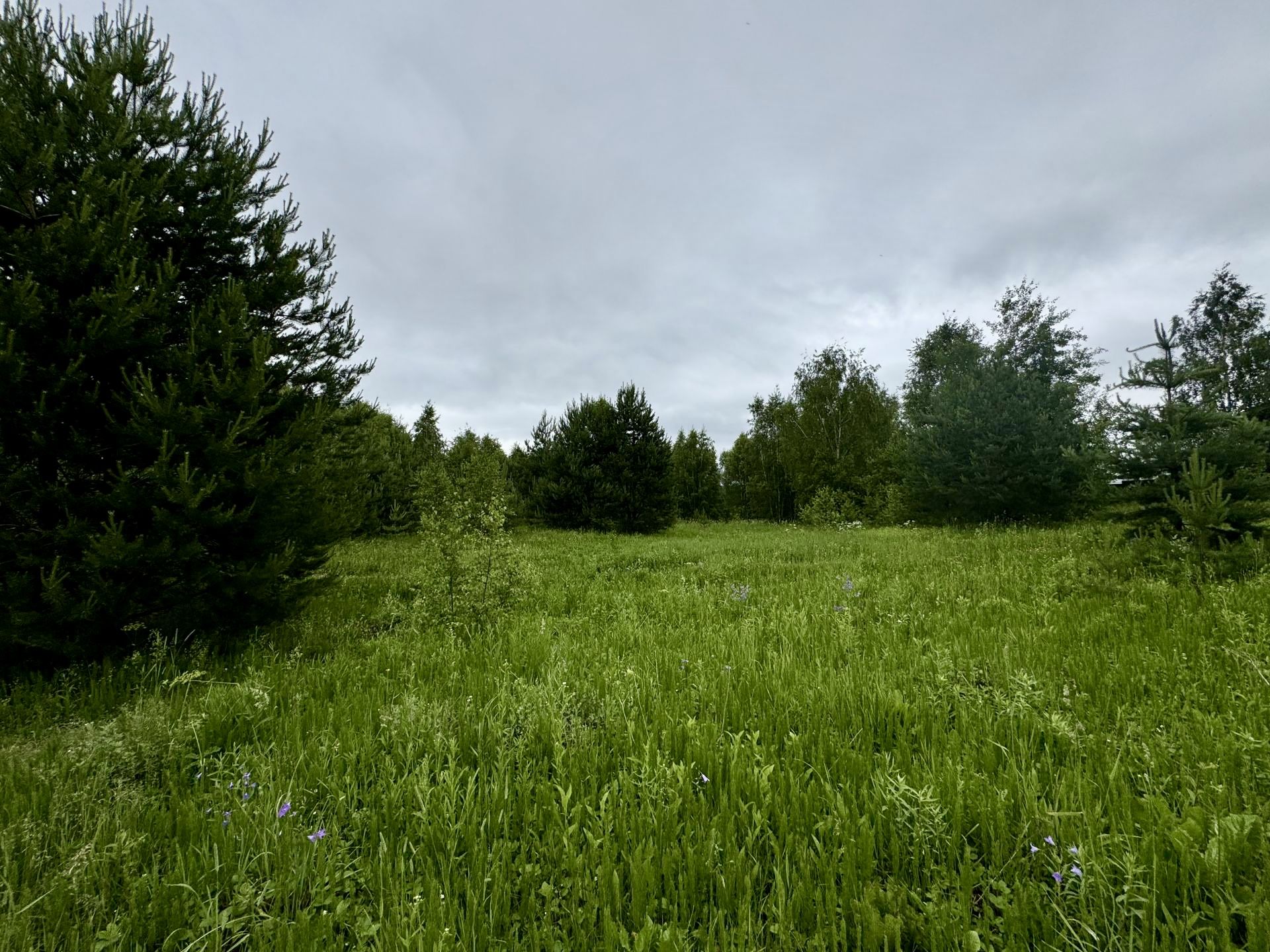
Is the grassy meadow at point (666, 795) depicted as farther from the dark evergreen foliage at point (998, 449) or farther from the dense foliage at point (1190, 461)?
the dark evergreen foliage at point (998, 449)

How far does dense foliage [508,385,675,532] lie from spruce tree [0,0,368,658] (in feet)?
60.4

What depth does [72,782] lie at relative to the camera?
2.18 m

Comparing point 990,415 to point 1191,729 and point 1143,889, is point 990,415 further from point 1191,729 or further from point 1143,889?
point 1143,889

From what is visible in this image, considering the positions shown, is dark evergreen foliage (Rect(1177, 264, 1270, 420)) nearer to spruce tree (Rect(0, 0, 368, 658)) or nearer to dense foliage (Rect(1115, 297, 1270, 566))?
dense foliage (Rect(1115, 297, 1270, 566))

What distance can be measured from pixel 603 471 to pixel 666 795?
72.8 feet

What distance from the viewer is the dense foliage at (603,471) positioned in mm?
23734

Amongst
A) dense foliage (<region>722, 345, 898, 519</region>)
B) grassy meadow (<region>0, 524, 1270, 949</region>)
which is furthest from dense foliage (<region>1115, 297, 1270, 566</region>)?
dense foliage (<region>722, 345, 898, 519</region>)

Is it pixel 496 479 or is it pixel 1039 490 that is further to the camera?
pixel 496 479

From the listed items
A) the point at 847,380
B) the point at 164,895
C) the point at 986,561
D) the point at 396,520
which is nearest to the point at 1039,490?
the point at 986,561

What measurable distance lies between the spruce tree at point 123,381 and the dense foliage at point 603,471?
60.4 ft

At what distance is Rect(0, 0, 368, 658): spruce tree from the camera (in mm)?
3910

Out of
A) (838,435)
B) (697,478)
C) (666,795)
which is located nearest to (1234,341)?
(838,435)

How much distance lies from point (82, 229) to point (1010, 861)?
7326 millimetres

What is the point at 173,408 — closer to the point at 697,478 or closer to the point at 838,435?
the point at 838,435
